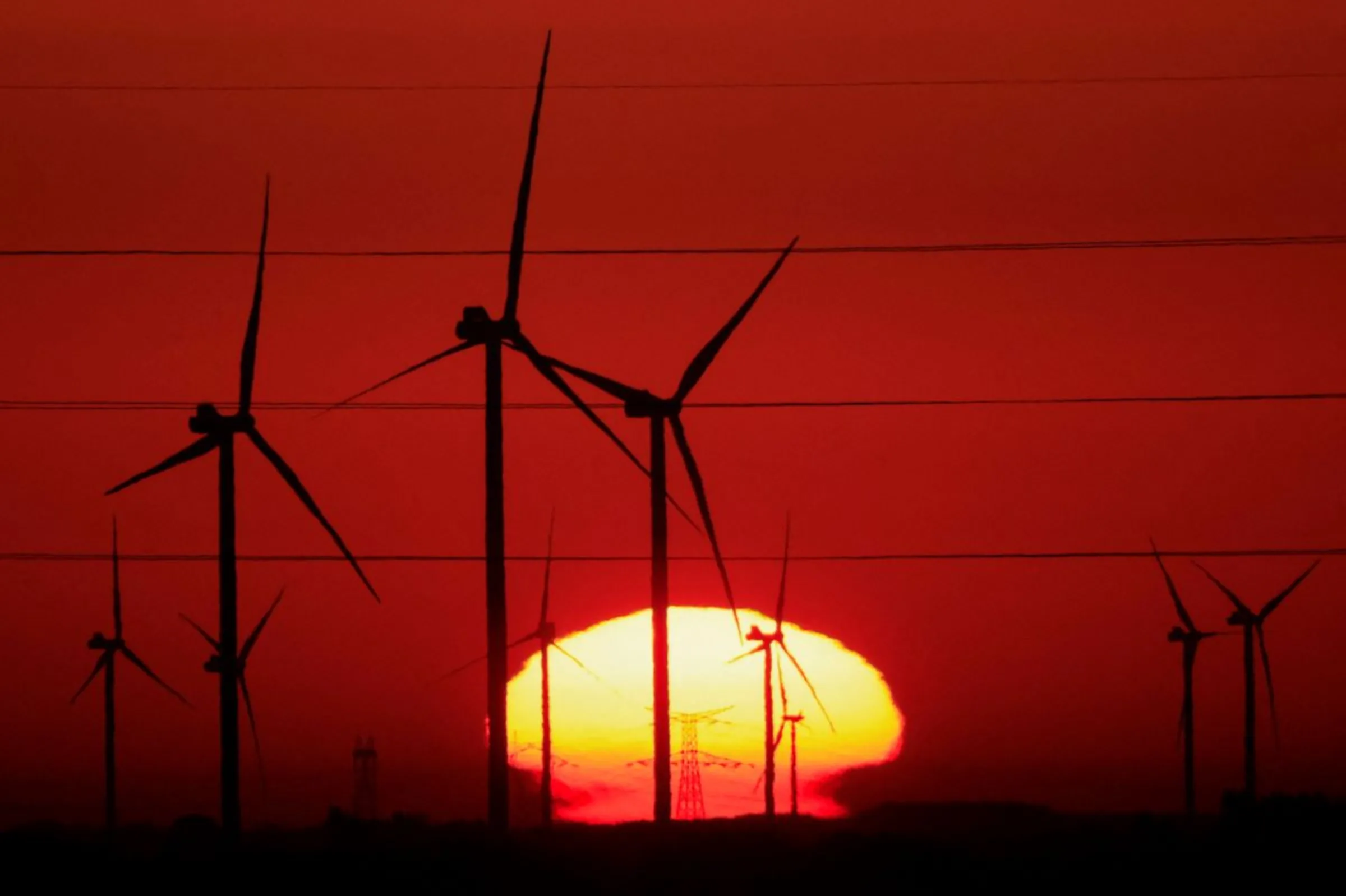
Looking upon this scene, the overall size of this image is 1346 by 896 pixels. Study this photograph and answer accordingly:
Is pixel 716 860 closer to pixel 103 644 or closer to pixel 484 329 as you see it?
pixel 484 329

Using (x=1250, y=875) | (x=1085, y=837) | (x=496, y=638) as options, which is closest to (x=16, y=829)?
(x=496, y=638)

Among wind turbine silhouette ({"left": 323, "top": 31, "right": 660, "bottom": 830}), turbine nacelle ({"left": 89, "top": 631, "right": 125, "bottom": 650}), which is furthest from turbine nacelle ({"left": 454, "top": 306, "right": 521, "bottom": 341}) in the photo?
turbine nacelle ({"left": 89, "top": 631, "right": 125, "bottom": 650})

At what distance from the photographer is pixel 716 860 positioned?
6094 cm

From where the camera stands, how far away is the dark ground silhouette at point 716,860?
5862cm

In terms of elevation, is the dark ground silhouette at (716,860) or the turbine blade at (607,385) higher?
the turbine blade at (607,385)

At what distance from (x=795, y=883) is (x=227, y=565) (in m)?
20.3

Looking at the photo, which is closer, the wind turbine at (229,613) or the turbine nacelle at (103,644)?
the wind turbine at (229,613)

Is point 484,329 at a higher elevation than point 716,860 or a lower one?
higher

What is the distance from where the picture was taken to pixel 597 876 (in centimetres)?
5931

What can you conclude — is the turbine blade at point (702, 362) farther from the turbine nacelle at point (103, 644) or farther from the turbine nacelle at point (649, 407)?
the turbine nacelle at point (103, 644)

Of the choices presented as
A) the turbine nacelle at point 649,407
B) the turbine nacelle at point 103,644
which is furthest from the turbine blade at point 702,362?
the turbine nacelle at point 103,644

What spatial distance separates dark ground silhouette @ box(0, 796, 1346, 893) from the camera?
58.6 metres

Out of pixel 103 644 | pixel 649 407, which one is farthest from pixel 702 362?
pixel 103 644

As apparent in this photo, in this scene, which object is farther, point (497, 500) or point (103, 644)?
point (103, 644)
